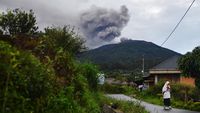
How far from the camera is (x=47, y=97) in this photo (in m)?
7.06

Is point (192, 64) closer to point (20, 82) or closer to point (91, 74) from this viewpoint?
point (91, 74)

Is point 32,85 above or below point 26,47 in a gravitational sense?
below

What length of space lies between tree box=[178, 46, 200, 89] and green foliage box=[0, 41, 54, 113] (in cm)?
3124

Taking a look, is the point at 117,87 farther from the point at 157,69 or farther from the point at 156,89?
the point at 156,89

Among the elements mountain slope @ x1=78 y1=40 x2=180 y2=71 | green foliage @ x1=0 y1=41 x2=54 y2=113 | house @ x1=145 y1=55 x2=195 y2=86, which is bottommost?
green foliage @ x1=0 y1=41 x2=54 y2=113

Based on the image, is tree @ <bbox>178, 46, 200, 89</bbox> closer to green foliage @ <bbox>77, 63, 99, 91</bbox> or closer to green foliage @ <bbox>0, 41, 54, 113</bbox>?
green foliage @ <bbox>77, 63, 99, 91</bbox>

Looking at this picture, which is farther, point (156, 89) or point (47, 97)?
point (156, 89)

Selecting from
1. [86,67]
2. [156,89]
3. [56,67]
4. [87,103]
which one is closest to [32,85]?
[56,67]

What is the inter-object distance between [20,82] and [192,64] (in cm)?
3264

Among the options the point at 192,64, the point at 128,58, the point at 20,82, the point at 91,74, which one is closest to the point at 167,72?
the point at 192,64

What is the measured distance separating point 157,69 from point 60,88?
5671 cm

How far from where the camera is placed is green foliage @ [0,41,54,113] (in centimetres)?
559

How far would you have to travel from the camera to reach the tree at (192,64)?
1468 inches

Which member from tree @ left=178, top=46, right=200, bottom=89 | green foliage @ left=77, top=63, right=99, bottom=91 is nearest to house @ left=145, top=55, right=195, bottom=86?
tree @ left=178, top=46, right=200, bottom=89
